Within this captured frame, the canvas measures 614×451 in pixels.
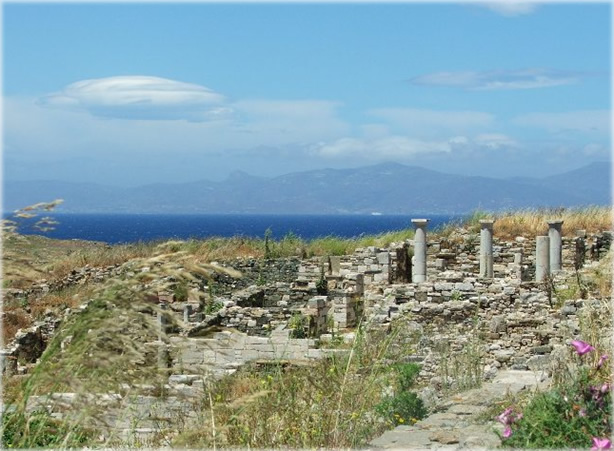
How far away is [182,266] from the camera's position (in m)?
4.25

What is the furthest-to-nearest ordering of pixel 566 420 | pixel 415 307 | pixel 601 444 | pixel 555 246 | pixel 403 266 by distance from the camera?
pixel 403 266 → pixel 555 246 → pixel 415 307 → pixel 566 420 → pixel 601 444

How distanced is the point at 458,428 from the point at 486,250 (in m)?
18.6

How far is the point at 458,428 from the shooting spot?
727 cm

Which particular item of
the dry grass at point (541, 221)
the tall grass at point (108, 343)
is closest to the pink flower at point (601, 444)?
the tall grass at point (108, 343)

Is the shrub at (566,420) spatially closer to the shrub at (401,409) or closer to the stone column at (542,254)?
the shrub at (401,409)

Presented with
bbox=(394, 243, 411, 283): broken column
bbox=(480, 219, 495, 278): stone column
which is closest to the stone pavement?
bbox=(480, 219, 495, 278): stone column

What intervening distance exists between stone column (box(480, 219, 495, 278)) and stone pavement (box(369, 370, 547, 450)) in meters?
16.3

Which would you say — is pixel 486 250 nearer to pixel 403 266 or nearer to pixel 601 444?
pixel 403 266

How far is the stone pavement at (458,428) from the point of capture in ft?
21.9

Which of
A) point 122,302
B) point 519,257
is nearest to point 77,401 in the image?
point 122,302

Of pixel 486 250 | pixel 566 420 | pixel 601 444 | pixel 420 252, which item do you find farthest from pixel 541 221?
pixel 601 444

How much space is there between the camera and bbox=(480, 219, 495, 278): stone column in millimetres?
25203

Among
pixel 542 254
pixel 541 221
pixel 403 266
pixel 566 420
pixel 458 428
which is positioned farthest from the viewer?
pixel 541 221

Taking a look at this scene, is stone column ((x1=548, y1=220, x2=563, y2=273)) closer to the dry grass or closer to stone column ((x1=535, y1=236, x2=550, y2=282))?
stone column ((x1=535, y1=236, x2=550, y2=282))
